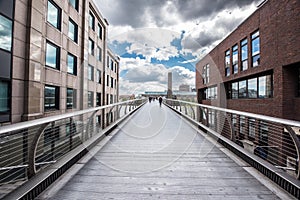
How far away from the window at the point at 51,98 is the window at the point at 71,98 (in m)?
1.44

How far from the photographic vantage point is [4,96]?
26.1ft

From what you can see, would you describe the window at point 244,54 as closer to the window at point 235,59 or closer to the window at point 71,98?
the window at point 235,59

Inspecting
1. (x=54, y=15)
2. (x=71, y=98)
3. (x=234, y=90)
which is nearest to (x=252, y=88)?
(x=234, y=90)

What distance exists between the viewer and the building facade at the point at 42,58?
8079 mm

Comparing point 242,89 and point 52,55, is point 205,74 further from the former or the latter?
point 52,55

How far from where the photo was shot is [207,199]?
6.41 feet

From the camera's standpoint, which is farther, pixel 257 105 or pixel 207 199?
pixel 257 105

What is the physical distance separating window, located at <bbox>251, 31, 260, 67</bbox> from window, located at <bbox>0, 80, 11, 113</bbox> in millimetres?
13532

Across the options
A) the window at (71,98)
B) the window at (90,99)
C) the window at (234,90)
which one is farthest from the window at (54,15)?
the window at (234,90)

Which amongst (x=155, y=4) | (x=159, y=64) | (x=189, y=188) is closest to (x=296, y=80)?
(x=159, y=64)

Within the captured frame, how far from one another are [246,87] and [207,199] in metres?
13.5

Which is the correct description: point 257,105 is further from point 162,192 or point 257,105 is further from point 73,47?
point 73,47

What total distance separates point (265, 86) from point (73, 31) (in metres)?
13.8

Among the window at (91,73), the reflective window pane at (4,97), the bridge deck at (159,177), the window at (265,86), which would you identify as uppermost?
the window at (91,73)
